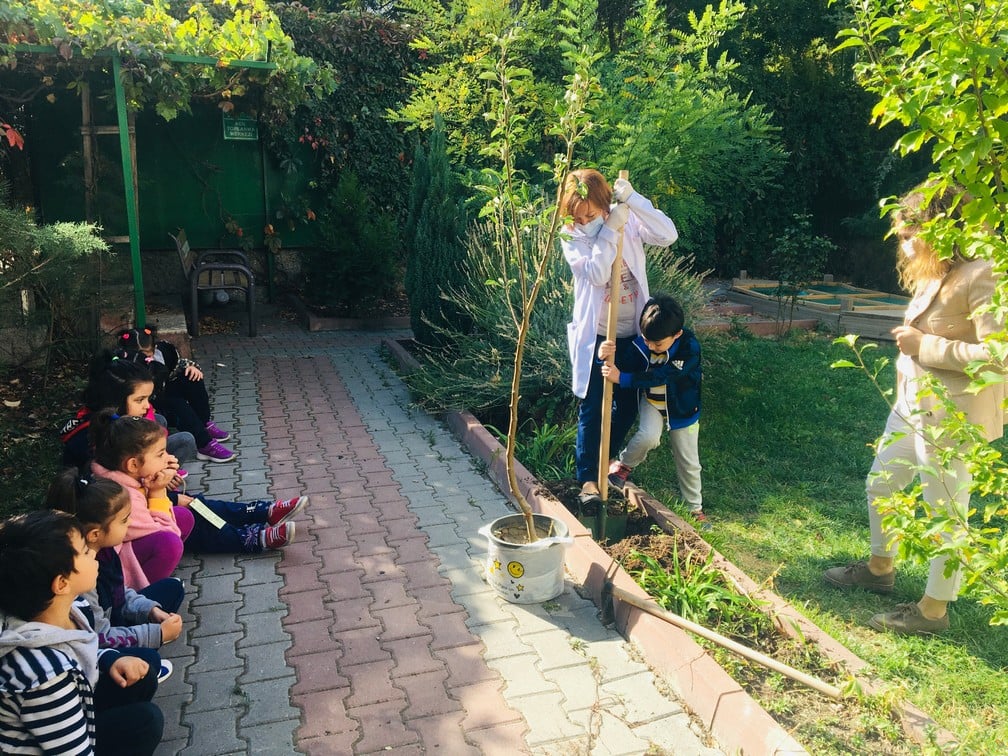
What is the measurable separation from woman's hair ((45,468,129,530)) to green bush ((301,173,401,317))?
6.72 metres

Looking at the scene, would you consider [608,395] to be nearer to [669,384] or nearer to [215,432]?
[669,384]

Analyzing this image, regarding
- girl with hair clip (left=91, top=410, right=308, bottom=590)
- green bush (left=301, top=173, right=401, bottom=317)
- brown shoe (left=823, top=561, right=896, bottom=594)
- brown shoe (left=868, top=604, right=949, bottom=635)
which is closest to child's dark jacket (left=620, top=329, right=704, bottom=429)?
brown shoe (left=823, top=561, right=896, bottom=594)

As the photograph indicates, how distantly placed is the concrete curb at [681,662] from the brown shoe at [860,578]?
1.10 metres

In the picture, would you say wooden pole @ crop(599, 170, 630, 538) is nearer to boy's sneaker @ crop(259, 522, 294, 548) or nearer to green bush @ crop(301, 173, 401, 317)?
boy's sneaker @ crop(259, 522, 294, 548)

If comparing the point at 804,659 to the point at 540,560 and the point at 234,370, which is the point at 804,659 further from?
the point at 234,370

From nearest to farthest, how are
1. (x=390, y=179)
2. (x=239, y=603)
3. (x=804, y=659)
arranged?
(x=804, y=659) → (x=239, y=603) → (x=390, y=179)

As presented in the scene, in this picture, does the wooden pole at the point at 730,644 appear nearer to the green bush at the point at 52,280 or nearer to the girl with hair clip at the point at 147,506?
the girl with hair clip at the point at 147,506

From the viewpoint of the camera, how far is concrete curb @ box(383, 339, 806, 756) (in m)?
2.61

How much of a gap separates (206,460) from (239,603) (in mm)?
1955

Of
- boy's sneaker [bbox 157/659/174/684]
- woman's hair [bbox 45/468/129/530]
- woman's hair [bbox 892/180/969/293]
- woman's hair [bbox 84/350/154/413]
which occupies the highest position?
woman's hair [bbox 892/180/969/293]

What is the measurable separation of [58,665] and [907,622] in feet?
10.5

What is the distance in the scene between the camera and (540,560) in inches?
140

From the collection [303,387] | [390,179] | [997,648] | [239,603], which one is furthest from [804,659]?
[390,179]

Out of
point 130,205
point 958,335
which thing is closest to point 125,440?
point 958,335
